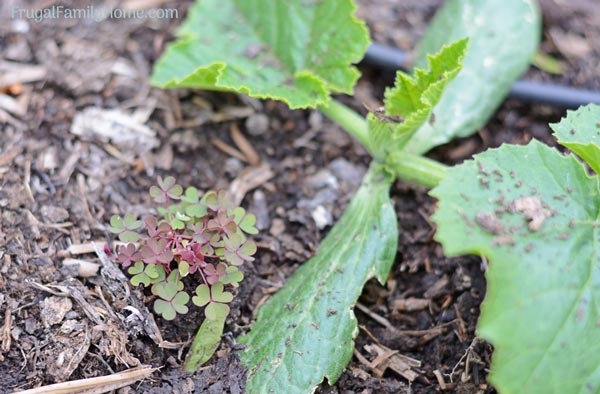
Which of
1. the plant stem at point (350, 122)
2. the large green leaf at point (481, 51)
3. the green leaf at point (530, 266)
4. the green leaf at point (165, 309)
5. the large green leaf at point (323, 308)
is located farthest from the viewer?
the large green leaf at point (481, 51)

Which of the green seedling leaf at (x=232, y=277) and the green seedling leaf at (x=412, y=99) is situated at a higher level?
the green seedling leaf at (x=412, y=99)

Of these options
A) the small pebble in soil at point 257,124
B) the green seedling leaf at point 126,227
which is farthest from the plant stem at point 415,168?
the green seedling leaf at point 126,227

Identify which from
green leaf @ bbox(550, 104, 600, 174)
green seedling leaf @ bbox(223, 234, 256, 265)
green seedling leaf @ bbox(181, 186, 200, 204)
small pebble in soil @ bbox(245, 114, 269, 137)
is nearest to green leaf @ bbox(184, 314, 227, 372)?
green seedling leaf @ bbox(223, 234, 256, 265)

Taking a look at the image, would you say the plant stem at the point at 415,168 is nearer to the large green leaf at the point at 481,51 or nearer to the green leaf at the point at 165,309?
the large green leaf at the point at 481,51

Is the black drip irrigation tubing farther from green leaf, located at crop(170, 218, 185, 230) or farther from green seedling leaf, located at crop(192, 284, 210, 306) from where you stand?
green seedling leaf, located at crop(192, 284, 210, 306)

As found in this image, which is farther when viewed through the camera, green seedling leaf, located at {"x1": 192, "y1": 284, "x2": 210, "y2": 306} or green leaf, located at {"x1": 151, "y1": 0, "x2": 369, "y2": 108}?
green leaf, located at {"x1": 151, "y1": 0, "x2": 369, "y2": 108}

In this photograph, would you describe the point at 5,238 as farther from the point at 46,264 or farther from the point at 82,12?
the point at 82,12

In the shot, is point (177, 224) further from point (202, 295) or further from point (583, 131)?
point (583, 131)
